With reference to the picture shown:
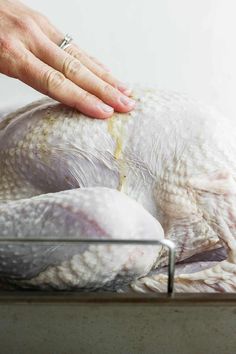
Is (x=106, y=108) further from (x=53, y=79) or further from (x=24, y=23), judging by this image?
(x=24, y=23)

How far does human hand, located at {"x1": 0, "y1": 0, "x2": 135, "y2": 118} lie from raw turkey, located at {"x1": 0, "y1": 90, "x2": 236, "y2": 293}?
0.07 ft

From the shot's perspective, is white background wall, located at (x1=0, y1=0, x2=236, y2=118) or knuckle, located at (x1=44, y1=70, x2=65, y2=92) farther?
white background wall, located at (x1=0, y1=0, x2=236, y2=118)

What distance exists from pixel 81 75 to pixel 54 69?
0.05 meters

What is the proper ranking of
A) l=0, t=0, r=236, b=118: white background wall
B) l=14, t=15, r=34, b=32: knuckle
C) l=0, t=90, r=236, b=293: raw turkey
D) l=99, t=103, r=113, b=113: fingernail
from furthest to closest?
l=0, t=0, r=236, b=118: white background wall → l=14, t=15, r=34, b=32: knuckle → l=99, t=103, r=113, b=113: fingernail → l=0, t=90, r=236, b=293: raw turkey

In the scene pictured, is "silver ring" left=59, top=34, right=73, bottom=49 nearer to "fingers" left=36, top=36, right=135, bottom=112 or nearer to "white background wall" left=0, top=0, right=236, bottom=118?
"fingers" left=36, top=36, right=135, bottom=112

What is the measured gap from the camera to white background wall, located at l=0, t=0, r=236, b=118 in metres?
1.32

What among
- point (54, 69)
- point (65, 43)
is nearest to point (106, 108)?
point (54, 69)

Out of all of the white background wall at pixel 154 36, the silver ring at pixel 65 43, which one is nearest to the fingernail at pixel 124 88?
the silver ring at pixel 65 43

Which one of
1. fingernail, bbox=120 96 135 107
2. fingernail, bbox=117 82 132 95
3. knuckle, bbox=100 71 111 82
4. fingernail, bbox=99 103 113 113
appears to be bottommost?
fingernail, bbox=99 103 113 113

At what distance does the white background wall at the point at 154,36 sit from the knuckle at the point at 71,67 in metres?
0.32

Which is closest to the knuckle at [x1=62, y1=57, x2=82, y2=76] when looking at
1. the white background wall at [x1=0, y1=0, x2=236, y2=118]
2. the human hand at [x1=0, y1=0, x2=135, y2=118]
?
the human hand at [x1=0, y1=0, x2=135, y2=118]

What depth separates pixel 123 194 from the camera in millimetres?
845

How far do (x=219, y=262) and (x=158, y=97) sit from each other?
10.3 inches

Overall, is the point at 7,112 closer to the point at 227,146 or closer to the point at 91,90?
the point at 91,90
